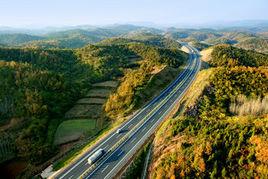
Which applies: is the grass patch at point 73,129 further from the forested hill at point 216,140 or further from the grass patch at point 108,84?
the grass patch at point 108,84

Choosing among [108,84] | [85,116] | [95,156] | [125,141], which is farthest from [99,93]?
[95,156]

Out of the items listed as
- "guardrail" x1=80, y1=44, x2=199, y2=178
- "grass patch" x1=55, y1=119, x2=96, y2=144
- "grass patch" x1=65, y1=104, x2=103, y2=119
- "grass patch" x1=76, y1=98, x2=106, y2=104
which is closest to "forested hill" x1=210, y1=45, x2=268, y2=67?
"guardrail" x1=80, y1=44, x2=199, y2=178

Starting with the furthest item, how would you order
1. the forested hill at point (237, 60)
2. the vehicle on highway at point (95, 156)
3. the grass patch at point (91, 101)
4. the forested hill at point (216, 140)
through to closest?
→ 1. the forested hill at point (237, 60)
2. the grass patch at point (91, 101)
3. the vehicle on highway at point (95, 156)
4. the forested hill at point (216, 140)

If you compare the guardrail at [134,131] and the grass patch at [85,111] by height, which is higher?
the guardrail at [134,131]

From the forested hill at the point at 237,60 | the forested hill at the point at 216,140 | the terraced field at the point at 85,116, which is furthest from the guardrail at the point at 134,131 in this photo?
the forested hill at the point at 237,60

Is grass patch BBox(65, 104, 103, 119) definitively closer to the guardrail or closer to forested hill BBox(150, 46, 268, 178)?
the guardrail

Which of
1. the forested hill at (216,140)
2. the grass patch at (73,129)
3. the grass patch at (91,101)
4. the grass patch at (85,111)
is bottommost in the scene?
the grass patch at (73,129)

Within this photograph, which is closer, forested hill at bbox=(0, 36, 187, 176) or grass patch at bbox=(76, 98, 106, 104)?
forested hill at bbox=(0, 36, 187, 176)
